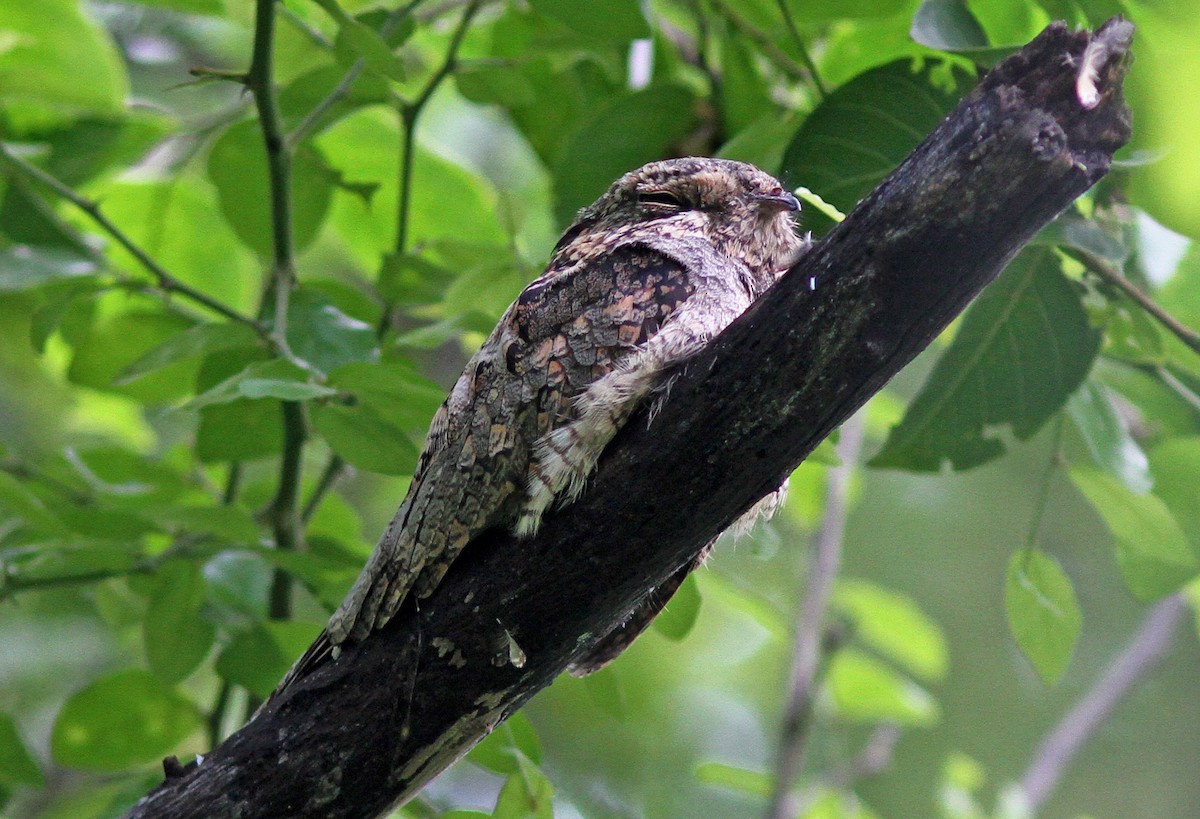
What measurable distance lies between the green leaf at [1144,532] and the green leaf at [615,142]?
1.18 meters

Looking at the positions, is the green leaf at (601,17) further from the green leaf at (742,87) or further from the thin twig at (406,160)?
the green leaf at (742,87)

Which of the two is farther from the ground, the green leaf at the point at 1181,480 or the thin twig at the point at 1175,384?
the thin twig at the point at 1175,384

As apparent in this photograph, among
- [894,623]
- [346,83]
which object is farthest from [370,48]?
[894,623]

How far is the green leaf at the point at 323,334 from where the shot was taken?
2.16 metres

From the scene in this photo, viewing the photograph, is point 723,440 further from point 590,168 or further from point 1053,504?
point 1053,504

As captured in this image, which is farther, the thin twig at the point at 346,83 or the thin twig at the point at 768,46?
the thin twig at the point at 768,46

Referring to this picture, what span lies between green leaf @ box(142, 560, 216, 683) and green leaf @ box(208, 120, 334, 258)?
2.53 feet

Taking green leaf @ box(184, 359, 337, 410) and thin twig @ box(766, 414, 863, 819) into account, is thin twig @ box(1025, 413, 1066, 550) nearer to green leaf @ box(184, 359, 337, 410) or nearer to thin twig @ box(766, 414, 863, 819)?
thin twig @ box(766, 414, 863, 819)

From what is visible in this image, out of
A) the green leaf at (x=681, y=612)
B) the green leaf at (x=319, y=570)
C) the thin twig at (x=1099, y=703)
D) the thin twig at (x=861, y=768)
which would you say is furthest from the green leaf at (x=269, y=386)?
the thin twig at (x=1099, y=703)

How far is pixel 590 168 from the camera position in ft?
8.32

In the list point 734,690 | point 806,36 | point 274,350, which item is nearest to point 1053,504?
point 734,690

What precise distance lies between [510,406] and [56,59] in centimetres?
160

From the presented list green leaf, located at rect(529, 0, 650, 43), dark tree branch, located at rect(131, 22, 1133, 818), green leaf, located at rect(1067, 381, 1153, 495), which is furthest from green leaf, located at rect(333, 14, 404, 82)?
green leaf, located at rect(1067, 381, 1153, 495)

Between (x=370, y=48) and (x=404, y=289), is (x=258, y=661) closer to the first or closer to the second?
(x=404, y=289)
